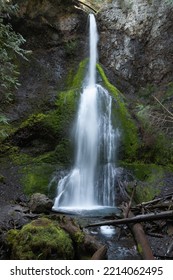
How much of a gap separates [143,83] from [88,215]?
11175 mm

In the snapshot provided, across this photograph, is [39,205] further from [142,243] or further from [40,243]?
[142,243]

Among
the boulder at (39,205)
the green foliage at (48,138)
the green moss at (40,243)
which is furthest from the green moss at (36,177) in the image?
the green moss at (40,243)

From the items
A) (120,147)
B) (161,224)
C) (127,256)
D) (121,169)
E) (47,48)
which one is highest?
(47,48)

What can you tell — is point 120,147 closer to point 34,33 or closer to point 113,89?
point 113,89

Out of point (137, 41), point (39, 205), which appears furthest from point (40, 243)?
point (137, 41)

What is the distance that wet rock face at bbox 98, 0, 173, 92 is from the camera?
18.4 meters

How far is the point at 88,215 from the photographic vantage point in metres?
10.1

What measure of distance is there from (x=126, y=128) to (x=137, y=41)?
23.7ft

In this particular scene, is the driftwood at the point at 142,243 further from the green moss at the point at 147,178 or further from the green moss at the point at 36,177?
the green moss at the point at 36,177

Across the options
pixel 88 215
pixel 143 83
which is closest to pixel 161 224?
pixel 88 215

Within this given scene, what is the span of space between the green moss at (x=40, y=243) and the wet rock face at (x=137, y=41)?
14.7 meters

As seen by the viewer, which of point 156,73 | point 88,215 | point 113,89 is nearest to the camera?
point 88,215

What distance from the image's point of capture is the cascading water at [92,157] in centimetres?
1286
